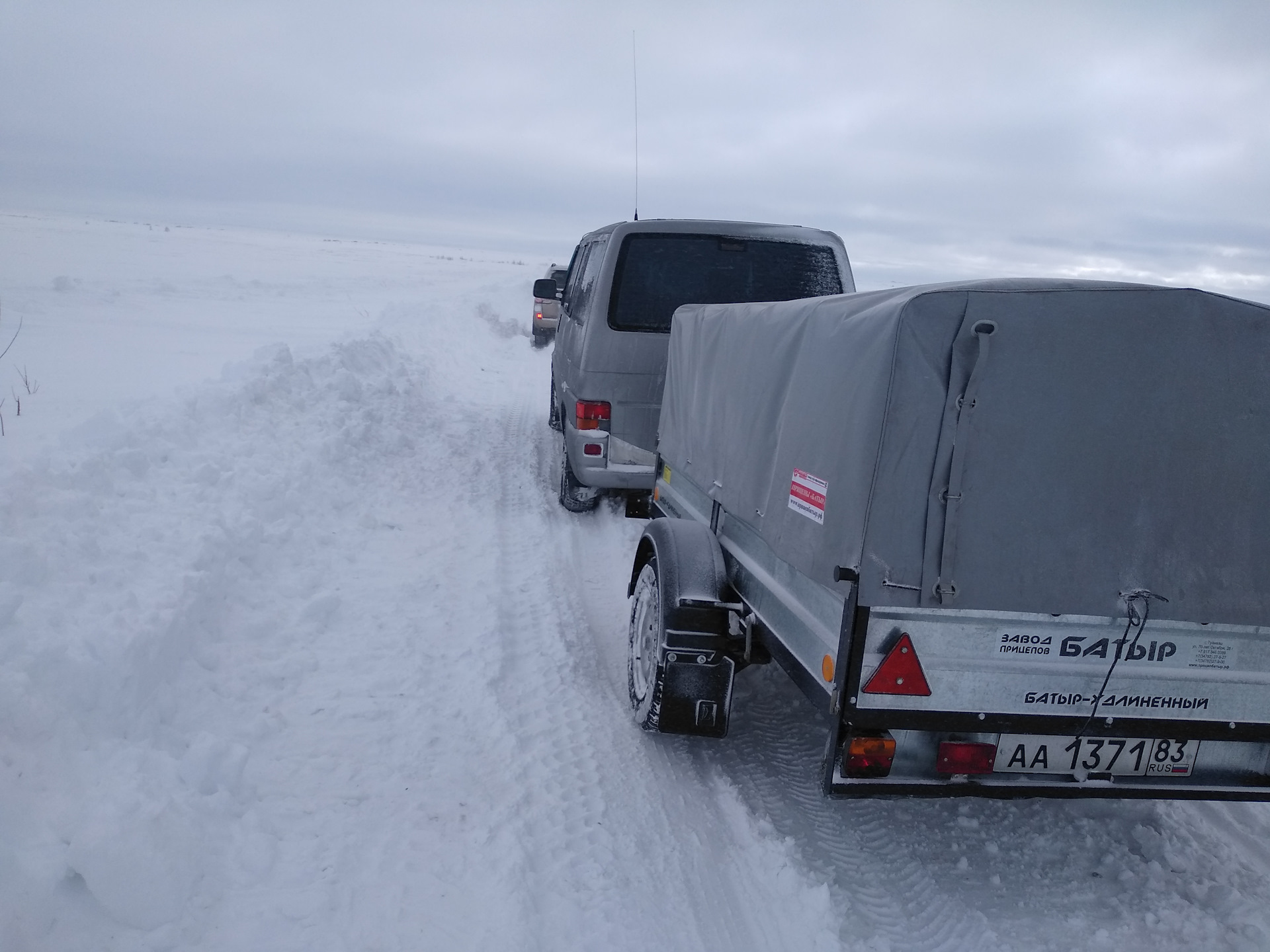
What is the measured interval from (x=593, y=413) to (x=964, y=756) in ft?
14.4

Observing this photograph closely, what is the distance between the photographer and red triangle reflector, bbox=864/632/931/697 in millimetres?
2682

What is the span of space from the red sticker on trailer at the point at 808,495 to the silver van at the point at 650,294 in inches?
141

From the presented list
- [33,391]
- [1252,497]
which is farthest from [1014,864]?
[33,391]

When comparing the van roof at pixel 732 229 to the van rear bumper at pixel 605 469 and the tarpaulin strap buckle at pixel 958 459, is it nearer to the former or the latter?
the van rear bumper at pixel 605 469

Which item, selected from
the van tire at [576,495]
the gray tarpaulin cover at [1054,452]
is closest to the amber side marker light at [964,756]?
the gray tarpaulin cover at [1054,452]

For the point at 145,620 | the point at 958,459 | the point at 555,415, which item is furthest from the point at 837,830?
the point at 555,415

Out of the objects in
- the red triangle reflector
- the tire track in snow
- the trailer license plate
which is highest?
the red triangle reflector

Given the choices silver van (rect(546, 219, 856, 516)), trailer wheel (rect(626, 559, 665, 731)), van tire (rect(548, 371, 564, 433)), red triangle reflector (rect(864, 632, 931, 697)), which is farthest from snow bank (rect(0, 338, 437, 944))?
van tire (rect(548, 371, 564, 433))

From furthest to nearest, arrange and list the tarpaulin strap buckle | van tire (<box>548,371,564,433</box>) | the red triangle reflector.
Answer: van tire (<box>548,371,564,433</box>) < the red triangle reflector < the tarpaulin strap buckle

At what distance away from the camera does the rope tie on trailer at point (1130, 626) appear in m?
2.69

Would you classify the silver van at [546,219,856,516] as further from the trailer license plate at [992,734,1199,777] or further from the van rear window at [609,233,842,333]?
the trailer license plate at [992,734,1199,777]

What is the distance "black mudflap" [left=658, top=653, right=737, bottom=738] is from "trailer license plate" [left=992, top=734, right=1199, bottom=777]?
1.23 m

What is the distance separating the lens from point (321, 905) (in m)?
2.78

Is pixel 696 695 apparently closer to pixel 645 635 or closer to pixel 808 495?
pixel 645 635
